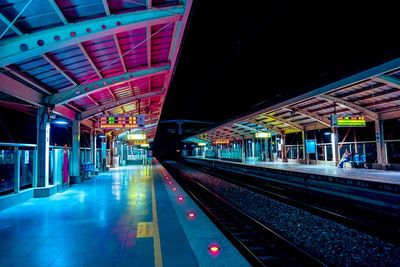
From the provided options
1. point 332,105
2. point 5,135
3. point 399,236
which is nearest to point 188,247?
point 399,236

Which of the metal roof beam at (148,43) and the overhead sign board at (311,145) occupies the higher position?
the metal roof beam at (148,43)

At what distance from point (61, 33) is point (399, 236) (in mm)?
8205

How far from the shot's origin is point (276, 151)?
98.4 feet

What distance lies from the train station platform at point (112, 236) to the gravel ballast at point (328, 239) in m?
1.89

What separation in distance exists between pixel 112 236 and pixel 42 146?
21.1 feet

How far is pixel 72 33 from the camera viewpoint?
5254mm

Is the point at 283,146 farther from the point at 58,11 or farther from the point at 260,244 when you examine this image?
the point at 58,11

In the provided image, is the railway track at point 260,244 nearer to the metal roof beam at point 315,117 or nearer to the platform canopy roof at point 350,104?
the platform canopy roof at point 350,104

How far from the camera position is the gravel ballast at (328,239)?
14.2ft

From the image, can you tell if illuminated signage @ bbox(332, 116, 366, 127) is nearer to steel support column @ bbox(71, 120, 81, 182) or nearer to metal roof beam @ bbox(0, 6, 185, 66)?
metal roof beam @ bbox(0, 6, 185, 66)

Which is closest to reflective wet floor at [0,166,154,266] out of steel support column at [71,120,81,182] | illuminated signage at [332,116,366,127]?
steel support column at [71,120,81,182]

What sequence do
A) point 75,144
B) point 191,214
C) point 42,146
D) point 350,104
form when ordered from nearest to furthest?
point 191,214
point 42,146
point 75,144
point 350,104

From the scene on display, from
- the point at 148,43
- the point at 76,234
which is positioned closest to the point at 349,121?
the point at 148,43

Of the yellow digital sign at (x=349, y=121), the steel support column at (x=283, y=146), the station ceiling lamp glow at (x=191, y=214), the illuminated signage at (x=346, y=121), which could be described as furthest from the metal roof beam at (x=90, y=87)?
the steel support column at (x=283, y=146)
